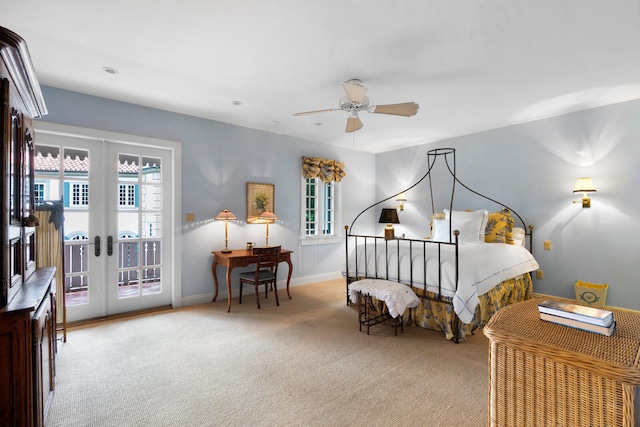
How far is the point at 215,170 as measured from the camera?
4391mm

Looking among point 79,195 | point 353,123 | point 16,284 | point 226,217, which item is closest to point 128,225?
point 79,195

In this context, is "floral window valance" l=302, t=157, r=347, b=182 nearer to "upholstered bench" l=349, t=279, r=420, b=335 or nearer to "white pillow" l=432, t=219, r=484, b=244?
"white pillow" l=432, t=219, r=484, b=244

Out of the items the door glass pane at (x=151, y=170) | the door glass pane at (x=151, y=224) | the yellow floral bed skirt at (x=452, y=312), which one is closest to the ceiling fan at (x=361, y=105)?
the yellow floral bed skirt at (x=452, y=312)

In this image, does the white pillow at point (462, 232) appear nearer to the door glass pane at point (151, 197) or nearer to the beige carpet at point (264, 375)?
the beige carpet at point (264, 375)

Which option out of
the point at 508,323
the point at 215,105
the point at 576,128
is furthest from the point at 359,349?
the point at 576,128

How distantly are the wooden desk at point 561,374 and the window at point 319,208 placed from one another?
4.17 meters

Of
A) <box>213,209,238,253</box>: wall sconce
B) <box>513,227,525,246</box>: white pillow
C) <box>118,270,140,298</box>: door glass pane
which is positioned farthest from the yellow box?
<box>118,270,140,298</box>: door glass pane

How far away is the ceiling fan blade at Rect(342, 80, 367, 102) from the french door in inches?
101

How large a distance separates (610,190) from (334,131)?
12.0 feet

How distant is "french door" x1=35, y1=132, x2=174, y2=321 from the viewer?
133 inches

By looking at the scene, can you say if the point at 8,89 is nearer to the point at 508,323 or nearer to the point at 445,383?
the point at 508,323

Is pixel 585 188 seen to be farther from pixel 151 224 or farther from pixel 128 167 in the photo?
pixel 128 167

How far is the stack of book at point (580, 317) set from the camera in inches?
51.9

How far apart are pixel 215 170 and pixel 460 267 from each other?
3348mm
